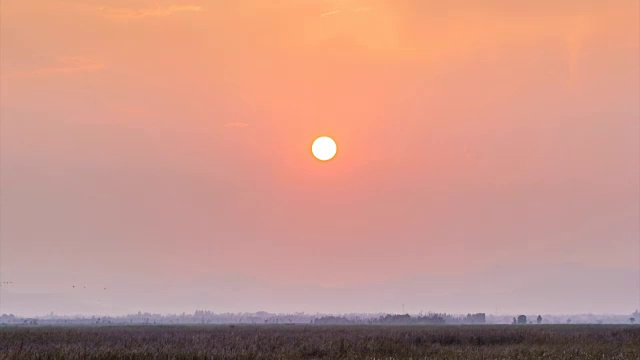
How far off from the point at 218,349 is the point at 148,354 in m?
4.43

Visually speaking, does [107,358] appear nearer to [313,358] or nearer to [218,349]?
[218,349]

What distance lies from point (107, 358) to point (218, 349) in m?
6.06

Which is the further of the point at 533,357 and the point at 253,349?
the point at 253,349

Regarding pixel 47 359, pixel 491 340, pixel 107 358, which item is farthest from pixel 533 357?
pixel 491 340

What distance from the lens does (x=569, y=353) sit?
35562 millimetres

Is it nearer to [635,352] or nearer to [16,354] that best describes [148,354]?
[16,354]

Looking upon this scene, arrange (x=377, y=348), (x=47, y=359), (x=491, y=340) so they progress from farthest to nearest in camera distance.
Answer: (x=491, y=340), (x=377, y=348), (x=47, y=359)

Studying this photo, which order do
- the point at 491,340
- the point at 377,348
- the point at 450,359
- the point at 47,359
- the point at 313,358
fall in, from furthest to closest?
the point at 491,340
the point at 377,348
the point at 313,358
the point at 450,359
the point at 47,359

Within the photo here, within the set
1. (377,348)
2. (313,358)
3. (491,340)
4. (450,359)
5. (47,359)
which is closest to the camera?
(47,359)

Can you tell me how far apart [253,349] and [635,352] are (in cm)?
1849

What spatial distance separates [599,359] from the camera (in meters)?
32.5

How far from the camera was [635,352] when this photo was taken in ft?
125

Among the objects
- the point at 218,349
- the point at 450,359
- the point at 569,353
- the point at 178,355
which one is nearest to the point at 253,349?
the point at 218,349

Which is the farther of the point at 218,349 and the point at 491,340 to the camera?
the point at 491,340
